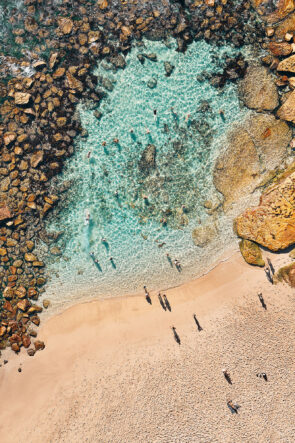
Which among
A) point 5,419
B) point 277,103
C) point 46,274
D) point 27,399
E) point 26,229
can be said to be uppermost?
point 277,103

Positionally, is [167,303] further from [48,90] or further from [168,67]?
[48,90]

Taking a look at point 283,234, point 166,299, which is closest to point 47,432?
point 166,299

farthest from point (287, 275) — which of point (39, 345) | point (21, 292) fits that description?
point (21, 292)

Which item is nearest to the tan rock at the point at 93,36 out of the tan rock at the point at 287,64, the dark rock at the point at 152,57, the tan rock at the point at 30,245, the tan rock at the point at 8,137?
Result: the dark rock at the point at 152,57

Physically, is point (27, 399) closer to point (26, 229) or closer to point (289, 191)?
point (26, 229)

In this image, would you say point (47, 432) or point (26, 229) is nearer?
point (47, 432)

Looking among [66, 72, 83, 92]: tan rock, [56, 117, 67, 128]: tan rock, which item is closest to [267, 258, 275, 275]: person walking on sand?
[56, 117, 67, 128]: tan rock

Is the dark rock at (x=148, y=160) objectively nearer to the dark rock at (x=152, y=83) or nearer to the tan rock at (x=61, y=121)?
the dark rock at (x=152, y=83)
